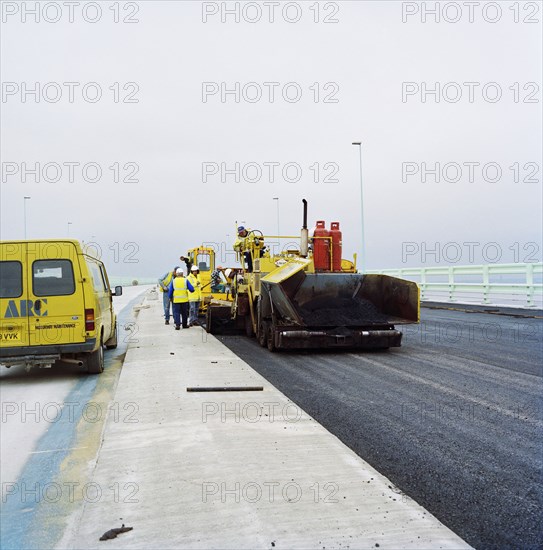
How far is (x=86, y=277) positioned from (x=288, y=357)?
4070 mm

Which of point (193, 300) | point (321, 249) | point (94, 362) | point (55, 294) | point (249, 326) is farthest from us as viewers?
point (193, 300)

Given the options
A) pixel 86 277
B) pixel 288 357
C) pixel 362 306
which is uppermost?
pixel 86 277

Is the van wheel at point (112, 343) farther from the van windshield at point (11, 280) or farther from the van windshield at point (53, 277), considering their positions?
the van windshield at point (11, 280)

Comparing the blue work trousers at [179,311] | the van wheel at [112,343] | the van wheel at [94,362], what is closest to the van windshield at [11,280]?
the van wheel at [94,362]

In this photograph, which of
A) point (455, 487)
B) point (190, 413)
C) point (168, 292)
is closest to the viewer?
point (455, 487)

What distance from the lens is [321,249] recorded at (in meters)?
13.4

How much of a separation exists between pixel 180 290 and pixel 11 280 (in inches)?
278

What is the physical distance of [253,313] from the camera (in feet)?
45.6

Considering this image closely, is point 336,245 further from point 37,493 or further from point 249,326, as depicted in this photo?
point 37,493

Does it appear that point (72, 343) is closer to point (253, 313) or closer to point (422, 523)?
point (253, 313)

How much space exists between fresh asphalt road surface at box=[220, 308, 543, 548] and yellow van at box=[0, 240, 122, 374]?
2.96 m

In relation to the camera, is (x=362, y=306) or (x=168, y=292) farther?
(x=168, y=292)

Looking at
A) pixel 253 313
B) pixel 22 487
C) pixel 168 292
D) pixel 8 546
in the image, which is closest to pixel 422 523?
pixel 8 546

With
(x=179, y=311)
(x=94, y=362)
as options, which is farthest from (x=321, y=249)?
(x=94, y=362)
